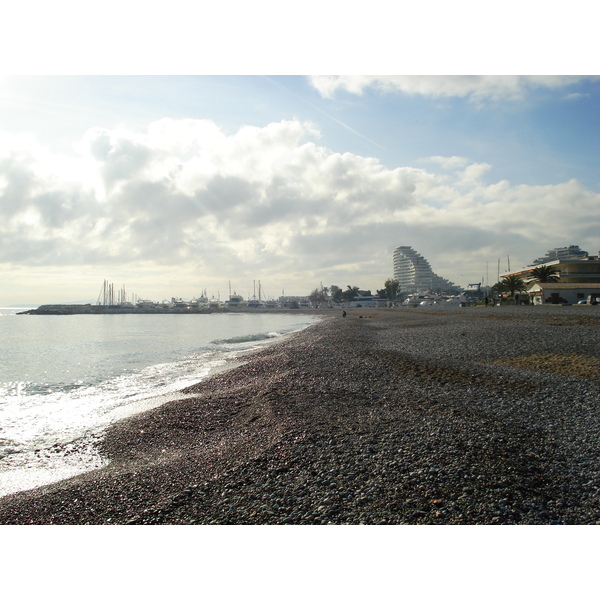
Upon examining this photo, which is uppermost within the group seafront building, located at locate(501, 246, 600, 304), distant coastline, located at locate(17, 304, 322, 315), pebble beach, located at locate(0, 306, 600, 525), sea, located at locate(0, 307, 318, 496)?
seafront building, located at locate(501, 246, 600, 304)

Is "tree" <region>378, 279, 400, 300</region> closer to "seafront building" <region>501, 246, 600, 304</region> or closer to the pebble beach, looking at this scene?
"seafront building" <region>501, 246, 600, 304</region>

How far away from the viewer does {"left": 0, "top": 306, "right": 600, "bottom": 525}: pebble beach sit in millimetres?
4836

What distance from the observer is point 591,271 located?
66000 mm

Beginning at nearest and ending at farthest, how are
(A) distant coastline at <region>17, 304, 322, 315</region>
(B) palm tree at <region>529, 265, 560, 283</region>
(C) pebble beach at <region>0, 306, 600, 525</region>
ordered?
1. (C) pebble beach at <region>0, 306, 600, 525</region>
2. (B) palm tree at <region>529, 265, 560, 283</region>
3. (A) distant coastline at <region>17, 304, 322, 315</region>

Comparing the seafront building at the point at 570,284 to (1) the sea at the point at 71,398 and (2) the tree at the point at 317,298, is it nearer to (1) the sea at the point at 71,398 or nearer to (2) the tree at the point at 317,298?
(1) the sea at the point at 71,398

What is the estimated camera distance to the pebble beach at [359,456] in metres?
4.84

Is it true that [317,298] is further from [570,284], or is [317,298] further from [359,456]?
[359,456]

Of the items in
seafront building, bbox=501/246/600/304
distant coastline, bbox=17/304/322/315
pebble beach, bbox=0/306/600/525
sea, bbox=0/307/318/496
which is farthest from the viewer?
distant coastline, bbox=17/304/322/315

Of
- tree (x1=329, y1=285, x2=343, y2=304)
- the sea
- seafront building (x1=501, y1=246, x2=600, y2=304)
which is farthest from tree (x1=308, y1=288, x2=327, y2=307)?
the sea

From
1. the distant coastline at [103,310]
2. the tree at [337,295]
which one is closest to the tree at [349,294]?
the tree at [337,295]

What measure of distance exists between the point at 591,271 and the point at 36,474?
78.5 metres

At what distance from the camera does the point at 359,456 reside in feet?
20.2
